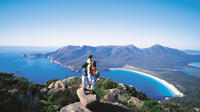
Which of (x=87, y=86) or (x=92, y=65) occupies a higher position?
(x=92, y=65)

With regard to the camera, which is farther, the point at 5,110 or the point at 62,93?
the point at 62,93

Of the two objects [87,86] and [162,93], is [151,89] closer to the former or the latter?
[162,93]

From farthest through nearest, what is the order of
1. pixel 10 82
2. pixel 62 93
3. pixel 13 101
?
pixel 10 82 < pixel 62 93 < pixel 13 101

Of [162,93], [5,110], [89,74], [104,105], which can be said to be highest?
[89,74]

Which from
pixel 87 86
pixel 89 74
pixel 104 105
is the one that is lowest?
pixel 104 105

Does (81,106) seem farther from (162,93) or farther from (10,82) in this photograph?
(162,93)

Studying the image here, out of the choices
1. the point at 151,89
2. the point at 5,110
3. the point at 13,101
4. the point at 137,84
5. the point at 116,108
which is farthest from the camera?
the point at 137,84

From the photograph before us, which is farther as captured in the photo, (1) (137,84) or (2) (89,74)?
(1) (137,84)

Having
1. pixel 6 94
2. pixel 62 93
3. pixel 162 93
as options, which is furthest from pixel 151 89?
pixel 6 94

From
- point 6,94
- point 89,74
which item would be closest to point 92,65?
point 89,74
